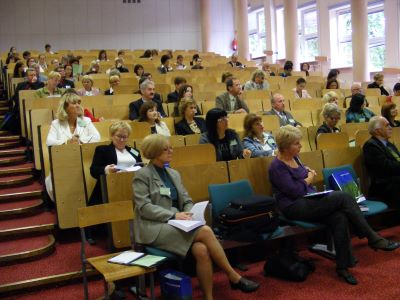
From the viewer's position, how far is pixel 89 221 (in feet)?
8.93

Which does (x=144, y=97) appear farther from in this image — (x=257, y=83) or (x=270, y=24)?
(x=270, y=24)

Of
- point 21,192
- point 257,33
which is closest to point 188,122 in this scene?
point 21,192

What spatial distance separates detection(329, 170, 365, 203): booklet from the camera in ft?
11.9

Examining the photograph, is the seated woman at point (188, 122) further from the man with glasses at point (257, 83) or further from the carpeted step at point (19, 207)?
the man with glasses at point (257, 83)

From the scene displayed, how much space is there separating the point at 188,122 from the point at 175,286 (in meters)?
2.40

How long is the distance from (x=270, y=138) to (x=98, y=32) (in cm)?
1146

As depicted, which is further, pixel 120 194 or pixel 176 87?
pixel 176 87

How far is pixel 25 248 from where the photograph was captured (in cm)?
340

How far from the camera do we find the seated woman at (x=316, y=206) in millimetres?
3117

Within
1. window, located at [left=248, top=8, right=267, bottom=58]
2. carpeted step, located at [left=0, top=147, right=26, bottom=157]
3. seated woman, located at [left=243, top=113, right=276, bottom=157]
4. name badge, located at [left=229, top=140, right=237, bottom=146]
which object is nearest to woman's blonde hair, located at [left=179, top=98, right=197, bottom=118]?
seated woman, located at [left=243, top=113, right=276, bottom=157]

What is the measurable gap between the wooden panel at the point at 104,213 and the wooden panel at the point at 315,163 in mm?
1667

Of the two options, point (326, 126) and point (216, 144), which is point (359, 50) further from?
point (216, 144)

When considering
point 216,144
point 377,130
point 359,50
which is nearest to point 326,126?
point 377,130

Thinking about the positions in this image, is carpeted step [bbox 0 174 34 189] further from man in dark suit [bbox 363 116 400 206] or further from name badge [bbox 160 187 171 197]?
man in dark suit [bbox 363 116 400 206]
